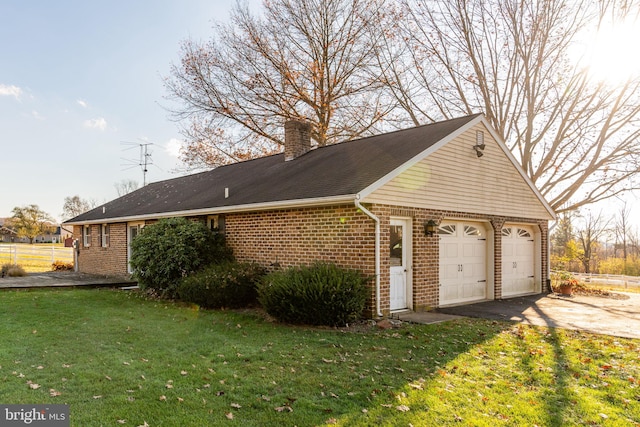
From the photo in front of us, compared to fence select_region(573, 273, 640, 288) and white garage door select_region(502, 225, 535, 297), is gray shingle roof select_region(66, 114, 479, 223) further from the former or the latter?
fence select_region(573, 273, 640, 288)

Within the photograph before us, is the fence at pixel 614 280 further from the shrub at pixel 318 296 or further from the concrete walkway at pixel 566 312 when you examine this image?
the shrub at pixel 318 296

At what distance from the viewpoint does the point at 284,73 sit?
2284 cm

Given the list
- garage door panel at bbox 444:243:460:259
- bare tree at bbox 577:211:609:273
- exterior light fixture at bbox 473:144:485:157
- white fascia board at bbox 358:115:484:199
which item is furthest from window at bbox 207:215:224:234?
bare tree at bbox 577:211:609:273

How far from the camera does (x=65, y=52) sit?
13594mm

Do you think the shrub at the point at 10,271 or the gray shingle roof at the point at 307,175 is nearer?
the gray shingle roof at the point at 307,175

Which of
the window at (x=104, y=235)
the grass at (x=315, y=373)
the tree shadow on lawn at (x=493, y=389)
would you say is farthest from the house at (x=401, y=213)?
the window at (x=104, y=235)

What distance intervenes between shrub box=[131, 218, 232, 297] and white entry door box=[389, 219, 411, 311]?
5.19 m

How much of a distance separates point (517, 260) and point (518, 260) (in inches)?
2.8

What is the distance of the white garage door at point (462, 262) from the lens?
1170cm

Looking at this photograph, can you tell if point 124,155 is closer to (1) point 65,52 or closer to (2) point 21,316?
(1) point 65,52

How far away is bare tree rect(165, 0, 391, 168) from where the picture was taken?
22.4 m

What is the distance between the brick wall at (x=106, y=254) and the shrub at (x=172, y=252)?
516cm

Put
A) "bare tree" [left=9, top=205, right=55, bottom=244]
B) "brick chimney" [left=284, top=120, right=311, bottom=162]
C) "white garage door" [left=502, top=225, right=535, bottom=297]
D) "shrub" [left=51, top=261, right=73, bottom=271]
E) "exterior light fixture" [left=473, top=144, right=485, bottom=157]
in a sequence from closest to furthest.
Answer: "exterior light fixture" [left=473, top=144, right=485, bottom=157] < "white garage door" [left=502, top=225, right=535, bottom=297] < "brick chimney" [left=284, top=120, right=311, bottom=162] < "shrub" [left=51, top=261, right=73, bottom=271] < "bare tree" [left=9, top=205, right=55, bottom=244]

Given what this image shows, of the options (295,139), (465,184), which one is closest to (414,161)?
(465,184)
